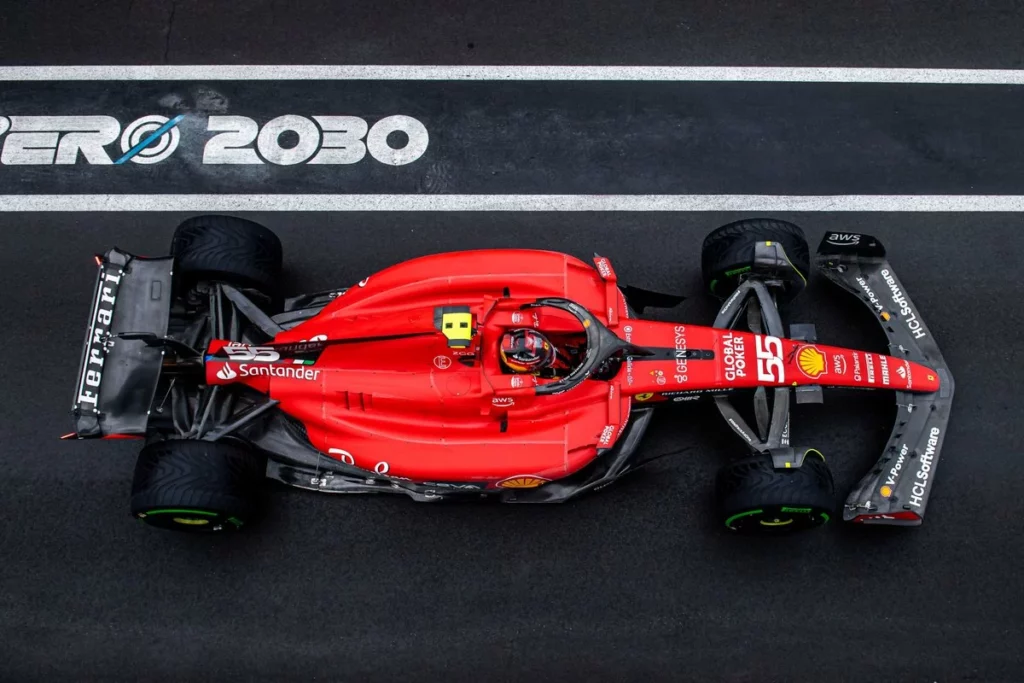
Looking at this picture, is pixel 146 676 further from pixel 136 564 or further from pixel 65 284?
pixel 65 284

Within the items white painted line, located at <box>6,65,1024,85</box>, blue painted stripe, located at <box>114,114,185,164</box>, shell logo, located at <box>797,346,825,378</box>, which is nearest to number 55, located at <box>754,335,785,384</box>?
shell logo, located at <box>797,346,825,378</box>

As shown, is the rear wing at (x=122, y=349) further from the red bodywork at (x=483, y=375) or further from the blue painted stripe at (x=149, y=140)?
the blue painted stripe at (x=149, y=140)

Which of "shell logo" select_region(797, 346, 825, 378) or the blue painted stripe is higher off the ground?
the blue painted stripe

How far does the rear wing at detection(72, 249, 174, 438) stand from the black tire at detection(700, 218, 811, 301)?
4076 mm

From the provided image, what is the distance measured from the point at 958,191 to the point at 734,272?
268 cm

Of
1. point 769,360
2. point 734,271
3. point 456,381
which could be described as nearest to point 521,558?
point 456,381

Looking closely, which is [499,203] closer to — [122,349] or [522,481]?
[522,481]

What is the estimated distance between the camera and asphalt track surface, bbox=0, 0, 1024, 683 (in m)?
6.66

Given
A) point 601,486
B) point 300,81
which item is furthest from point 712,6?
point 601,486

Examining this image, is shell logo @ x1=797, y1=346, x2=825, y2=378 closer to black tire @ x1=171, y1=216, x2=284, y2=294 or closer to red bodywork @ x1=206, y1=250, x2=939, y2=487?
red bodywork @ x1=206, y1=250, x2=939, y2=487

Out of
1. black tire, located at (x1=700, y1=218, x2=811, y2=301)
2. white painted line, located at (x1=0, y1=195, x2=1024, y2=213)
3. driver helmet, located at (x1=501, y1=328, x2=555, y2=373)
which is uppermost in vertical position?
white painted line, located at (x1=0, y1=195, x2=1024, y2=213)

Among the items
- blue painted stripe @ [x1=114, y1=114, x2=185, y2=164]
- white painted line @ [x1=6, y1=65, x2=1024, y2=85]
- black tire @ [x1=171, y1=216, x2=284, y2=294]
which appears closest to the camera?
black tire @ [x1=171, y1=216, x2=284, y2=294]

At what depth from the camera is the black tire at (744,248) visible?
6684 millimetres

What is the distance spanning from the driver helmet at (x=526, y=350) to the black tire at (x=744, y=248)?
1730 millimetres
